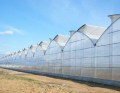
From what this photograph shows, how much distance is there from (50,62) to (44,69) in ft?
12.8

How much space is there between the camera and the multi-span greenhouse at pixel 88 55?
25.3m

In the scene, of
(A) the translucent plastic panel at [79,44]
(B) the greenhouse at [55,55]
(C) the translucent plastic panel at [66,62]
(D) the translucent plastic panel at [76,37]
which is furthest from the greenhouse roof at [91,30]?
(B) the greenhouse at [55,55]

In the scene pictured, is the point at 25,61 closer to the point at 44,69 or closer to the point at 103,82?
the point at 44,69

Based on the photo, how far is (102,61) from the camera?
27.0m

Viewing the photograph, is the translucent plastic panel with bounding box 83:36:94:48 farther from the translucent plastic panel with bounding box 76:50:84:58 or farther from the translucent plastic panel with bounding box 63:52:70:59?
the translucent plastic panel with bounding box 63:52:70:59

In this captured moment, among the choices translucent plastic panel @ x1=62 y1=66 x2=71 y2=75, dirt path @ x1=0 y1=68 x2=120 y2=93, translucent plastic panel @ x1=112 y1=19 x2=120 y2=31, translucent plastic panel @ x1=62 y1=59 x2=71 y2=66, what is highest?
translucent plastic panel @ x1=112 y1=19 x2=120 y2=31

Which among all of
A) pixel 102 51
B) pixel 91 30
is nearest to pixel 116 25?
pixel 102 51

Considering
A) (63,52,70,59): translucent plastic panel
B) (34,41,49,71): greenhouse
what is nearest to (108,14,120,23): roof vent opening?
(63,52,70,59): translucent plastic panel

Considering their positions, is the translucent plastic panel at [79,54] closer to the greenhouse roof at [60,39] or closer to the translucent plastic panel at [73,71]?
the translucent plastic panel at [73,71]

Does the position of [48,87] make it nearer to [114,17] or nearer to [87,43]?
A: [114,17]

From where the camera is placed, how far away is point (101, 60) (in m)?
27.2

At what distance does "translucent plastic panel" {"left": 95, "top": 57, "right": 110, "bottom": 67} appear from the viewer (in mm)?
26047

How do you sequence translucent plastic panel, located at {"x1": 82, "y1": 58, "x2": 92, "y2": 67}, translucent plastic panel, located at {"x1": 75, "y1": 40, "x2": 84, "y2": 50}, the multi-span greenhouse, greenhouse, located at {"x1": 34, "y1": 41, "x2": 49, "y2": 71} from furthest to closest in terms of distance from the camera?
greenhouse, located at {"x1": 34, "y1": 41, "x2": 49, "y2": 71} → translucent plastic panel, located at {"x1": 75, "y1": 40, "x2": 84, "y2": 50} → translucent plastic panel, located at {"x1": 82, "y1": 58, "x2": 92, "y2": 67} → the multi-span greenhouse

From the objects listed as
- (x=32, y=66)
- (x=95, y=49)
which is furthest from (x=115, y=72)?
(x=32, y=66)
